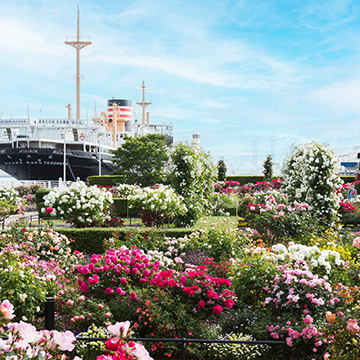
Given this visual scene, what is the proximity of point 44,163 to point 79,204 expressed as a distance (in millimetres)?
32309

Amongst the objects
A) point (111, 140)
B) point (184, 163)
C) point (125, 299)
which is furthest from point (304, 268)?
point (111, 140)

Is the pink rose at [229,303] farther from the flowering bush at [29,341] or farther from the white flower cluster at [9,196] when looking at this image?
the white flower cluster at [9,196]

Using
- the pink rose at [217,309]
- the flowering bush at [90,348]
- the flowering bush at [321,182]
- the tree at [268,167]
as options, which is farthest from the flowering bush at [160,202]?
the tree at [268,167]

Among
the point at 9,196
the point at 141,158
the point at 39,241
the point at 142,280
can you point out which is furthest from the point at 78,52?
the point at 142,280

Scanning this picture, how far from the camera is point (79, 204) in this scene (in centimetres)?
1210

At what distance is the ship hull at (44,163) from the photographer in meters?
41.6

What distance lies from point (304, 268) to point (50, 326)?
338 centimetres

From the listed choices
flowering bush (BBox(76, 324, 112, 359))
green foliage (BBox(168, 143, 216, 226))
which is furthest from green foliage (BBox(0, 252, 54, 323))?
green foliage (BBox(168, 143, 216, 226))

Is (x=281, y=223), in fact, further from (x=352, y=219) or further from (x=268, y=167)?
(x=268, y=167)

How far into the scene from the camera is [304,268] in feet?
18.4

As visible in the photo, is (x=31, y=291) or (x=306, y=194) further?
(x=306, y=194)

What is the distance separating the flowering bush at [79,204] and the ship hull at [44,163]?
2974cm

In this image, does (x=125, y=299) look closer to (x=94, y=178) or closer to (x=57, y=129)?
(x=94, y=178)

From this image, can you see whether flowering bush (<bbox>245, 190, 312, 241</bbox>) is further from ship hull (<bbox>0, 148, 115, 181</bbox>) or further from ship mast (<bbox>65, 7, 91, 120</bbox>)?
ship mast (<bbox>65, 7, 91, 120</bbox>)
